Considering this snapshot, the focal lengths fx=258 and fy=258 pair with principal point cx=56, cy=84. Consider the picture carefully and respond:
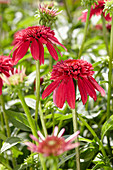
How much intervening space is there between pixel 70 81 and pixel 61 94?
0.02 m

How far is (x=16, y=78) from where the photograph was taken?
37 cm

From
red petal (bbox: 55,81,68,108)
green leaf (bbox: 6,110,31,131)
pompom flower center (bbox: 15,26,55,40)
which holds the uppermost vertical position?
pompom flower center (bbox: 15,26,55,40)

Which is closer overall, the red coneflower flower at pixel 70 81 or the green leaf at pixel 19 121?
the red coneflower flower at pixel 70 81

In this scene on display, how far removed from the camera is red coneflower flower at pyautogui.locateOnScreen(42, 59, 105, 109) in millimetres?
394

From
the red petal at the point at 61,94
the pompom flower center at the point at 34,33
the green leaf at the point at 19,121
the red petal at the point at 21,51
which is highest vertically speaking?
the pompom flower center at the point at 34,33

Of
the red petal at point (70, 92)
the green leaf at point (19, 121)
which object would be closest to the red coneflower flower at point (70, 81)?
the red petal at point (70, 92)

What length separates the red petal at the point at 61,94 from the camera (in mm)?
392

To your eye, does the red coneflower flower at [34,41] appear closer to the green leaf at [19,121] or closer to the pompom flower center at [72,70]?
the pompom flower center at [72,70]

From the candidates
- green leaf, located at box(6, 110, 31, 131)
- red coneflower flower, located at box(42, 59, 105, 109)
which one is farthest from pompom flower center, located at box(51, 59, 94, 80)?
green leaf, located at box(6, 110, 31, 131)

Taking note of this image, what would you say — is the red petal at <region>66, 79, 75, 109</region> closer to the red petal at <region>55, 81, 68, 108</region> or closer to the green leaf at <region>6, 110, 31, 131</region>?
the red petal at <region>55, 81, 68, 108</region>

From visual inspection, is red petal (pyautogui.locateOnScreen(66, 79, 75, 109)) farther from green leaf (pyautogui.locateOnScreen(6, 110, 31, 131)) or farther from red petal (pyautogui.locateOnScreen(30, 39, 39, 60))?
green leaf (pyautogui.locateOnScreen(6, 110, 31, 131))

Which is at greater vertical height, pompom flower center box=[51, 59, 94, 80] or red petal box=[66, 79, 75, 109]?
pompom flower center box=[51, 59, 94, 80]

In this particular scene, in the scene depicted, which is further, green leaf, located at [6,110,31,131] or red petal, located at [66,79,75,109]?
green leaf, located at [6,110,31,131]

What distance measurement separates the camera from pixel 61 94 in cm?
40
